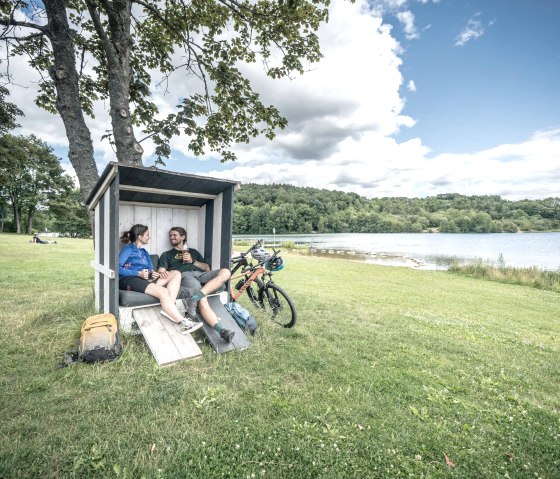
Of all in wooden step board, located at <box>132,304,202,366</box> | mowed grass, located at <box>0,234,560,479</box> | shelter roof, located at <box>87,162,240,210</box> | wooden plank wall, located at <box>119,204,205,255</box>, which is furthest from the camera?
wooden plank wall, located at <box>119,204,205,255</box>

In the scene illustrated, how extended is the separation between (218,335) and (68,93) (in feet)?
15.9

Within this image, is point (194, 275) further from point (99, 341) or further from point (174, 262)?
point (99, 341)

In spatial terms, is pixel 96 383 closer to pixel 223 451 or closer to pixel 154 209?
pixel 223 451

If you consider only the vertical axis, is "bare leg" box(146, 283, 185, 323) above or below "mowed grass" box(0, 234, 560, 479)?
above

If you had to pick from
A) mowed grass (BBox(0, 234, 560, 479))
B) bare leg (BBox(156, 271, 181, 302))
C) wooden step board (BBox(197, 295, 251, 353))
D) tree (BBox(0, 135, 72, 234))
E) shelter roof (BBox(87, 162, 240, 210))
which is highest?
tree (BBox(0, 135, 72, 234))

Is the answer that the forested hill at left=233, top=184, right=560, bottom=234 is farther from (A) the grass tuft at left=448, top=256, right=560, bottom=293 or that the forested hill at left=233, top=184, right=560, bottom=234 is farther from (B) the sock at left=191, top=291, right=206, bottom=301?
(B) the sock at left=191, top=291, right=206, bottom=301

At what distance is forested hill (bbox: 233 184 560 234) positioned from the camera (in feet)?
266

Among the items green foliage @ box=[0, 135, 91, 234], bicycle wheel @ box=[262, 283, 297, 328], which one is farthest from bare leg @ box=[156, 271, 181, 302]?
green foliage @ box=[0, 135, 91, 234]

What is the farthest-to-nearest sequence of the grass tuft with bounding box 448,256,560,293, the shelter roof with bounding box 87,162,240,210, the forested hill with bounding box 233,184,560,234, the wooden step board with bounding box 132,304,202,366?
1. the forested hill with bounding box 233,184,560,234
2. the grass tuft with bounding box 448,256,560,293
3. the shelter roof with bounding box 87,162,240,210
4. the wooden step board with bounding box 132,304,202,366

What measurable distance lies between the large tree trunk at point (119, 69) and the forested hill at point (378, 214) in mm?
67819

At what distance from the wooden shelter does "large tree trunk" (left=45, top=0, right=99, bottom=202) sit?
2.36ft

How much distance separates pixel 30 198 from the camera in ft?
122

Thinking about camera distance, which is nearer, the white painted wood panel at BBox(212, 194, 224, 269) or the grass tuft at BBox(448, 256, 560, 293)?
the white painted wood panel at BBox(212, 194, 224, 269)

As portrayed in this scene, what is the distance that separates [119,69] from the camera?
5219 mm
